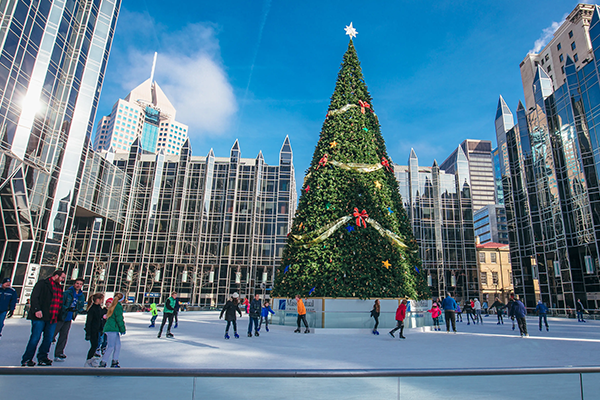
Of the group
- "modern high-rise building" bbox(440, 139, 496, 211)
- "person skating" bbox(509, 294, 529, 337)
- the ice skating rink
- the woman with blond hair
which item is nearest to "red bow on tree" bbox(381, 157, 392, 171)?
the ice skating rink

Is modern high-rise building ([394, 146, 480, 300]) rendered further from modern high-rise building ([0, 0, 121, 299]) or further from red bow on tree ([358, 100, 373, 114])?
modern high-rise building ([0, 0, 121, 299])

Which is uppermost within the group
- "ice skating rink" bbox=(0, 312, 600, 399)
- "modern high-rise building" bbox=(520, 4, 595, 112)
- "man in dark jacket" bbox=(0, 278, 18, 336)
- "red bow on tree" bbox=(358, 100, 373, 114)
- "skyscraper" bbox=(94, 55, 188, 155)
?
"skyscraper" bbox=(94, 55, 188, 155)

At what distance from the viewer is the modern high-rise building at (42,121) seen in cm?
2378

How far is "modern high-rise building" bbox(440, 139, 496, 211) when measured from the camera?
127312 millimetres

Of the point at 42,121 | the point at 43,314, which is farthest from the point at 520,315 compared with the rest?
the point at 42,121

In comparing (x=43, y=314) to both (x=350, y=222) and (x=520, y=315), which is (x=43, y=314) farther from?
(x=520, y=315)

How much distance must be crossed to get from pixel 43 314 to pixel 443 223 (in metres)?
57.1

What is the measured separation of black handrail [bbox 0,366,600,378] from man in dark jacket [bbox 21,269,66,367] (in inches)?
154

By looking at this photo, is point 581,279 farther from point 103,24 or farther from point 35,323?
point 103,24

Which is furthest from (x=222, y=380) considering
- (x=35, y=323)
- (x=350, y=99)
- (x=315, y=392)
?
(x=350, y=99)

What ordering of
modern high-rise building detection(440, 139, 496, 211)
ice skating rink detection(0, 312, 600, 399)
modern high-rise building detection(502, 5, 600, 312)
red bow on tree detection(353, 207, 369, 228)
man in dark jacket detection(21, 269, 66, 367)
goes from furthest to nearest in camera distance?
modern high-rise building detection(440, 139, 496, 211), modern high-rise building detection(502, 5, 600, 312), red bow on tree detection(353, 207, 369, 228), man in dark jacket detection(21, 269, 66, 367), ice skating rink detection(0, 312, 600, 399)

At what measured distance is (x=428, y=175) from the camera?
58438 millimetres

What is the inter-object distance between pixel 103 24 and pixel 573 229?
47387mm

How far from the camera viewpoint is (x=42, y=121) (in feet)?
85.7
